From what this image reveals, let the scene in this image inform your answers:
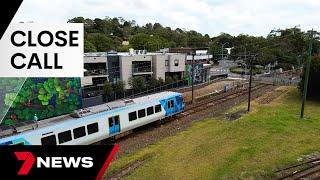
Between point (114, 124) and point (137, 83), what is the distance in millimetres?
22078

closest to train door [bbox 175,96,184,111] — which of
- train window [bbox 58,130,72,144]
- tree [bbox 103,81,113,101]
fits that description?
tree [bbox 103,81,113,101]

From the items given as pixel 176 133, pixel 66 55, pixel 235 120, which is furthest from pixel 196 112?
pixel 66 55

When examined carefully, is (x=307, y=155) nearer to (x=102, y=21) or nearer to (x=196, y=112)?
(x=196, y=112)

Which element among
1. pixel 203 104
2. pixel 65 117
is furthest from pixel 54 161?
pixel 203 104

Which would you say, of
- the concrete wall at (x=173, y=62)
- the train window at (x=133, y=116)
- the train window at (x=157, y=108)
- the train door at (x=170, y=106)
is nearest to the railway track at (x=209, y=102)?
the train door at (x=170, y=106)

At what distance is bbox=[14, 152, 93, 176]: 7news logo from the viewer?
484 centimetres

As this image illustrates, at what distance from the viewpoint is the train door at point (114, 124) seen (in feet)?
83.4

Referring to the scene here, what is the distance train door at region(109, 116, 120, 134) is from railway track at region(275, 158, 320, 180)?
11.9 meters

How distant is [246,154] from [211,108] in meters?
15.8

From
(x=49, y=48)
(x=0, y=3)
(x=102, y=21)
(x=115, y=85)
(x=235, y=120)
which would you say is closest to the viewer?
(x=0, y=3)

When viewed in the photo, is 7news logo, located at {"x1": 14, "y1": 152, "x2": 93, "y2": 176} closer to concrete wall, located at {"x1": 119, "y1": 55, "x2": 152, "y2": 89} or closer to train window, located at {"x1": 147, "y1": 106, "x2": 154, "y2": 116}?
train window, located at {"x1": 147, "y1": 106, "x2": 154, "y2": 116}

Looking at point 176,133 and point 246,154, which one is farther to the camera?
point 176,133

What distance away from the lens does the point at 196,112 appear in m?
36.1

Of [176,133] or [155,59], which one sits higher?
[155,59]
